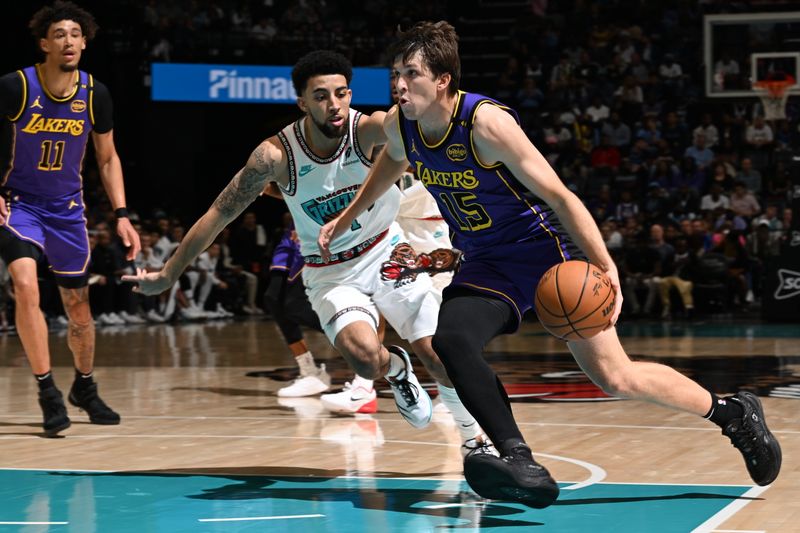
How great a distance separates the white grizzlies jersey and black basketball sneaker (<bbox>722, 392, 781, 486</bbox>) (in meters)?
2.08

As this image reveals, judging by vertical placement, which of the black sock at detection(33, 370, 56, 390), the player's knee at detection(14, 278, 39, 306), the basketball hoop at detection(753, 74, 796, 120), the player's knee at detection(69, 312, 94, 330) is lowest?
the black sock at detection(33, 370, 56, 390)

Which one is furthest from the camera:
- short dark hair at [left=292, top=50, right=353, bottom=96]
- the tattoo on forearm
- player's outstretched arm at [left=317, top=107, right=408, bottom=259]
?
short dark hair at [left=292, top=50, right=353, bottom=96]

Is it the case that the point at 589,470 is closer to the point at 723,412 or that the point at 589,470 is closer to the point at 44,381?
the point at 723,412

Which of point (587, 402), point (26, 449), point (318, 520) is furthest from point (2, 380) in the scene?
point (318, 520)

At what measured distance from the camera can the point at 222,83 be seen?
19859mm

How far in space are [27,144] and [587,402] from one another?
3.62 meters

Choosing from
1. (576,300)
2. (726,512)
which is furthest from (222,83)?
(726,512)

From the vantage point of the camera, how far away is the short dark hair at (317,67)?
20.0 feet

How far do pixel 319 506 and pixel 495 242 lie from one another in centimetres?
118

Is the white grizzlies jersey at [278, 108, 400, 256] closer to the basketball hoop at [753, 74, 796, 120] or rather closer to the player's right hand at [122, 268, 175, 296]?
the player's right hand at [122, 268, 175, 296]

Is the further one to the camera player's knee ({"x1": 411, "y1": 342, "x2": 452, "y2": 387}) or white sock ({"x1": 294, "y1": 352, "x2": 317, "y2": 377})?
white sock ({"x1": 294, "y1": 352, "x2": 317, "y2": 377})

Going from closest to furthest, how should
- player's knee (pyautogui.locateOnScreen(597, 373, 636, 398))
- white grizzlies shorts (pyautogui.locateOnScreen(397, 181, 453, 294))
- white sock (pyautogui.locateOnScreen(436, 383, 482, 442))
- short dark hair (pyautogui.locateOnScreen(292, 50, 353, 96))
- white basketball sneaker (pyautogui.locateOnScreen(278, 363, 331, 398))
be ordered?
player's knee (pyautogui.locateOnScreen(597, 373, 636, 398)), white sock (pyautogui.locateOnScreen(436, 383, 482, 442)), short dark hair (pyautogui.locateOnScreen(292, 50, 353, 96)), white grizzlies shorts (pyautogui.locateOnScreen(397, 181, 453, 294)), white basketball sneaker (pyautogui.locateOnScreen(278, 363, 331, 398))

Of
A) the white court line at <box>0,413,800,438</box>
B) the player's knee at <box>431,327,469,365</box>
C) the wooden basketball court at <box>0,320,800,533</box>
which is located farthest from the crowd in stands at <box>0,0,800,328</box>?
the player's knee at <box>431,327,469,365</box>

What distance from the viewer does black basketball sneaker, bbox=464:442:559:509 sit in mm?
4281
